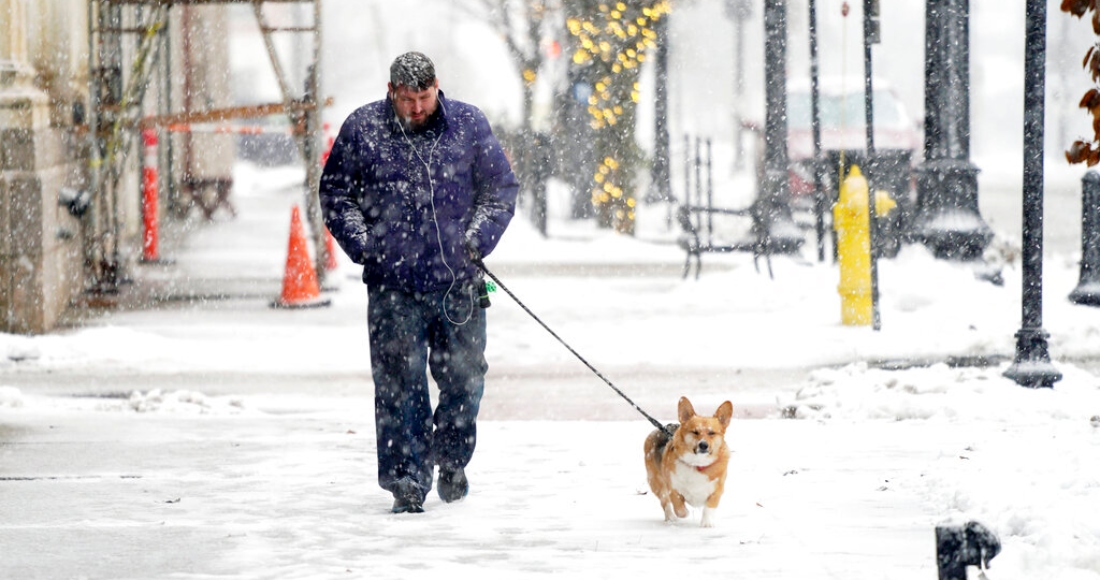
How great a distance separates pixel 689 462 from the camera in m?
5.99

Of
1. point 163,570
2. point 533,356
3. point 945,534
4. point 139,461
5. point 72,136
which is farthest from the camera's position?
point 72,136

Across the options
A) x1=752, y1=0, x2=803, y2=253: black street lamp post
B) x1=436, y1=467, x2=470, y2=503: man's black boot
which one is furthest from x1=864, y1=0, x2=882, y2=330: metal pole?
x1=436, y1=467, x2=470, y2=503: man's black boot

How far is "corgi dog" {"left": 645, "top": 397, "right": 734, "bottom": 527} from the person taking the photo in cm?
593

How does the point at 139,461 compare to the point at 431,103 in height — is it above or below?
below

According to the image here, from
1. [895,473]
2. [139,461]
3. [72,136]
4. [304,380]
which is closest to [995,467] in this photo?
[895,473]

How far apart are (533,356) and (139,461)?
14.4 feet

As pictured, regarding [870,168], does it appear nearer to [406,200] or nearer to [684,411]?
[406,200]

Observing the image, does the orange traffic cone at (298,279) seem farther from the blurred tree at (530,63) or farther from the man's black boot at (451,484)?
the blurred tree at (530,63)

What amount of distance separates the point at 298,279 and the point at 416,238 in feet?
27.8

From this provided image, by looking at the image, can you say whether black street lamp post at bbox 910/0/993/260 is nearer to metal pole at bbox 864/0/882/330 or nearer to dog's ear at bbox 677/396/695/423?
Result: metal pole at bbox 864/0/882/330

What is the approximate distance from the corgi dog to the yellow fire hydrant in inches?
263

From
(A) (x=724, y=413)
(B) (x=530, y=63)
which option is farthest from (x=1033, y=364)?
(B) (x=530, y=63)

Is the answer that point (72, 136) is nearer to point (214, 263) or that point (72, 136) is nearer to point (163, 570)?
point (214, 263)

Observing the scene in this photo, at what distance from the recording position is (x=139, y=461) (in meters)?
7.97
